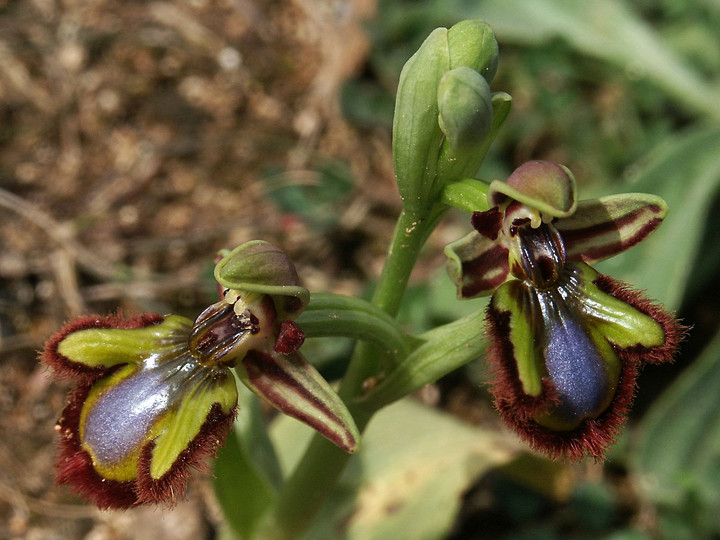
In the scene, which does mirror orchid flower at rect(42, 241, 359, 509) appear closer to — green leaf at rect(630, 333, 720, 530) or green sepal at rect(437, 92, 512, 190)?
green sepal at rect(437, 92, 512, 190)

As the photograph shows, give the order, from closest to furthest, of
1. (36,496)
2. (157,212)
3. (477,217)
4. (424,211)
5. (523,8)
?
(477,217) < (424,211) < (36,496) < (157,212) < (523,8)

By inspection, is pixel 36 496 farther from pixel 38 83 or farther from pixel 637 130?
pixel 637 130

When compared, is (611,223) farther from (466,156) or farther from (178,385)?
(178,385)

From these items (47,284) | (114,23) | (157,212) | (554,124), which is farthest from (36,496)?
(554,124)

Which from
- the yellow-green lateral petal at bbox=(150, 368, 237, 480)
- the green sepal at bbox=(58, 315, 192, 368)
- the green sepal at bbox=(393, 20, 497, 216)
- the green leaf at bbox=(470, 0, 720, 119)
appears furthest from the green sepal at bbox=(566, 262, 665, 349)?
the green leaf at bbox=(470, 0, 720, 119)

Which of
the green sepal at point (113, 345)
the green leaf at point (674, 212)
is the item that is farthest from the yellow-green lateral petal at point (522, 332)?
the green leaf at point (674, 212)

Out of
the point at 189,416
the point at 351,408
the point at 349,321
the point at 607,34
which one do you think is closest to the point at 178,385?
the point at 189,416
